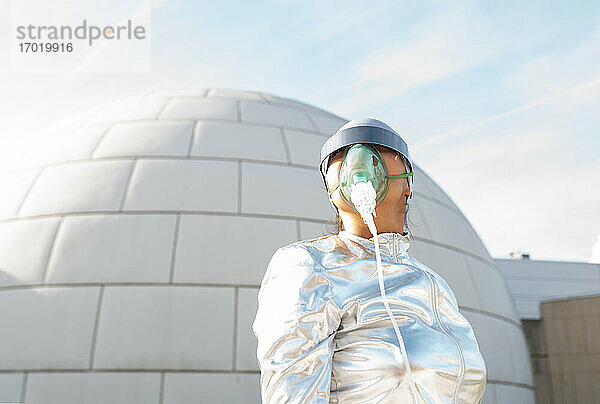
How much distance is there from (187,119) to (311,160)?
1.77 metres

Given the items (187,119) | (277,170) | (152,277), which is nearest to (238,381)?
(152,277)

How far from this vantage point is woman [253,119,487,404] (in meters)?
1.46

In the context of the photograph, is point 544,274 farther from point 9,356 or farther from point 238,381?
point 9,356

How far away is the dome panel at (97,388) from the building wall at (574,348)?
23.2 feet

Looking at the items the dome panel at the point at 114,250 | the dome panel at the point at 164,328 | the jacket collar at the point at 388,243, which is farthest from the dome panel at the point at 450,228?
the jacket collar at the point at 388,243

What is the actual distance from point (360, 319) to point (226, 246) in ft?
14.0

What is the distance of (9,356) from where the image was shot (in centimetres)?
545

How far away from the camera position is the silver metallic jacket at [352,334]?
1457mm

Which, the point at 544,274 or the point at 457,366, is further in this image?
the point at 544,274

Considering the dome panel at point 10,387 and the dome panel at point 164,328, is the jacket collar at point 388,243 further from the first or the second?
the dome panel at point 10,387

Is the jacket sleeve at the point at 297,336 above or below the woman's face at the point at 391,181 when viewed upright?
below

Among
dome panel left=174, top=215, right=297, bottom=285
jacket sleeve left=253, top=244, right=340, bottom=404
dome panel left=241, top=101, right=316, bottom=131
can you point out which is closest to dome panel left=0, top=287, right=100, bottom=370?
dome panel left=174, top=215, right=297, bottom=285

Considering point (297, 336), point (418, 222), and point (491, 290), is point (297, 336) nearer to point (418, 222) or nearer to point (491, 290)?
point (418, 222)

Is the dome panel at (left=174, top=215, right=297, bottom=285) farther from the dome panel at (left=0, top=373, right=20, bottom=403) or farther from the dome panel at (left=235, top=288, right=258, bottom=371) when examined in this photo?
the dome panel at (left=0, top=373, right=20, bottom=403)
